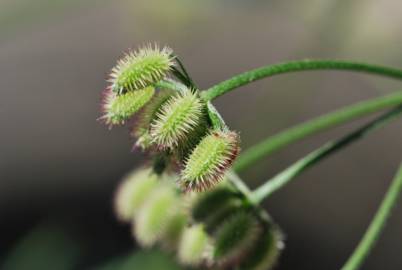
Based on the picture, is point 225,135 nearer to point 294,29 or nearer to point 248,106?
point 248,106

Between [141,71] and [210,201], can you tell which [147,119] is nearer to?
[141,71]

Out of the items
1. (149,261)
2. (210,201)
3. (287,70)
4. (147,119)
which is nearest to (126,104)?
(147,119)

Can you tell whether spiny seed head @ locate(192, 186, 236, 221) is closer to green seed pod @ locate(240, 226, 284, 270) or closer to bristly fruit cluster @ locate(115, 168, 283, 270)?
bristly fruit cluster @ locate(115, 168, 283, 270)

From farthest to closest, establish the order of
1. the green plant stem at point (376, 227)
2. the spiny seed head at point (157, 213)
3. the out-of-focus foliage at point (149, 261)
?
the out-of-focus foliage at point (149, 261) < the spiny seed head at point (157, 213) < the green plant stem at point (376, 227)

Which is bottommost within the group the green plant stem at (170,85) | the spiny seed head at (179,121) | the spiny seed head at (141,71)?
the spiny seed head at (179,121)

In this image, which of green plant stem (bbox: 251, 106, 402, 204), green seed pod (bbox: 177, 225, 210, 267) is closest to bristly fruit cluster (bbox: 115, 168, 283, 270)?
green seed pod (bbox: 177, 225, 210, 267)

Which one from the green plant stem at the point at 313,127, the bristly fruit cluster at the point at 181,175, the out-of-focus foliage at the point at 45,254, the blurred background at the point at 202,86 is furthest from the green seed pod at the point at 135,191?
the out-of-focus foliage at the point at 45,254

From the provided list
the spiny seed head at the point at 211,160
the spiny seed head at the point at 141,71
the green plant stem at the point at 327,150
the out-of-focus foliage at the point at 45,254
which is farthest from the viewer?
the out-of-focus foliage at the point at 45,254

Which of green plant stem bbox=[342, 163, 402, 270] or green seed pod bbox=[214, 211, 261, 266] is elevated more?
green seed pod bbox=[214, 211, 261, 266]

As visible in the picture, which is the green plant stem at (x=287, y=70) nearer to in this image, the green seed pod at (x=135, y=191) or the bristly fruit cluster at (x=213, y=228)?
the bristly fruit cluster at (x=213, y=228)

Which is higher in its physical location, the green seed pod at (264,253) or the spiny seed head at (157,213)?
the spiny seed head at (157,213)
